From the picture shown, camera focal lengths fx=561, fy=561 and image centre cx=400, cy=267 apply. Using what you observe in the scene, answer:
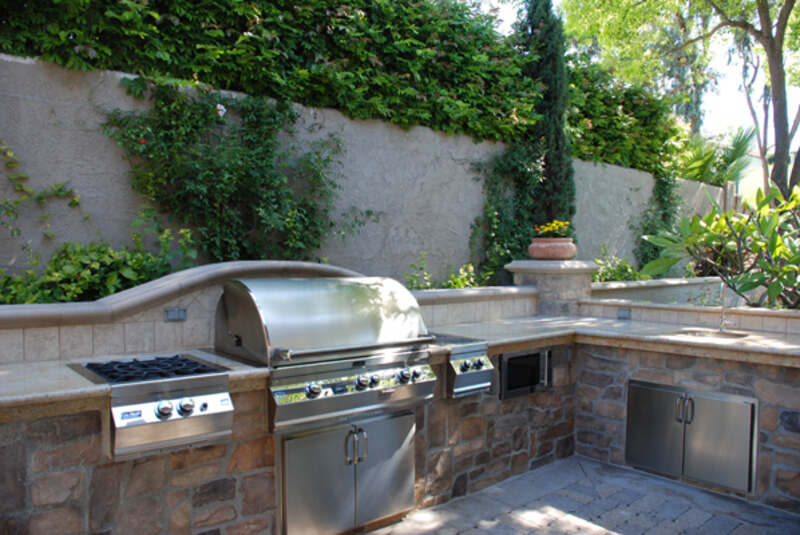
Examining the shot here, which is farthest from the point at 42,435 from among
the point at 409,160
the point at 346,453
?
the point at 409,160

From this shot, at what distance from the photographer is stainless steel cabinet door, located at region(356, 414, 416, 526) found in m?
3.14

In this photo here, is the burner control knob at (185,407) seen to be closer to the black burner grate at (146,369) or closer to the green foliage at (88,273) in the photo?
the black burner grate at (146,369)

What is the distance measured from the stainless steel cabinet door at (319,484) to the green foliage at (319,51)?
305cm

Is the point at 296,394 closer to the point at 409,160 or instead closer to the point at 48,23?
the point at 48,23

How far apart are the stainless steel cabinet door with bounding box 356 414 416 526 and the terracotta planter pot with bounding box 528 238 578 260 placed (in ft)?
9.33

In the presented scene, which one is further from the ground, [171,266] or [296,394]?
[171,266]

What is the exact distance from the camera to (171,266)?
4.34m

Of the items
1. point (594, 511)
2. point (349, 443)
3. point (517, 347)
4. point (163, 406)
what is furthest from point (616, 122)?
point (163, 406)

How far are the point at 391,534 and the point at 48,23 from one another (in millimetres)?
4102

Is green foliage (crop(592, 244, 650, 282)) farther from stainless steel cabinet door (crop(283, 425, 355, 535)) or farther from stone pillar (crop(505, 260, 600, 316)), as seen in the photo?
stainless steel cabinet door (crop(283, 425, 355, 535))

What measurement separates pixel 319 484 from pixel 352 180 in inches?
129

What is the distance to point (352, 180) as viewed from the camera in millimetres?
5570

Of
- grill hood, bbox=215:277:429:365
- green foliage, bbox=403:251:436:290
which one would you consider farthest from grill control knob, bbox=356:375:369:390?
green foliage, bbox=403:251:436:290

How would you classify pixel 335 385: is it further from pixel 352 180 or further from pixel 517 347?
pixel 352 180
